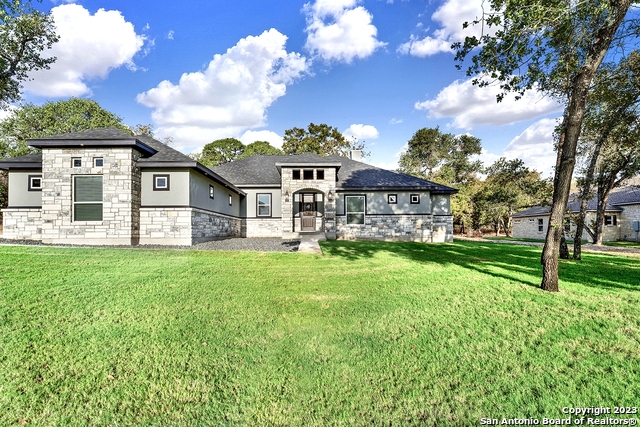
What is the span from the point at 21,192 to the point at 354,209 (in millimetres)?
15558

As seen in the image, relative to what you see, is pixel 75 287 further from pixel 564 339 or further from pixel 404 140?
pixel 404 140

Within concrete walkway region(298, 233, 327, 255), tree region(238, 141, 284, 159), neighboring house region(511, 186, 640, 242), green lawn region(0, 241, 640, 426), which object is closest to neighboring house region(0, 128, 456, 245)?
concrete walkway region(298, 233, 327, 255)

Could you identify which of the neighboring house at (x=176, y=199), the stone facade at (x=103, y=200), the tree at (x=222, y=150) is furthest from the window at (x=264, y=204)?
the tree at (x=222, y=150)

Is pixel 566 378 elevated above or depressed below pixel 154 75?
below

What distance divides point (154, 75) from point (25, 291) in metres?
17.0

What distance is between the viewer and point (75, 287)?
489 centimetres

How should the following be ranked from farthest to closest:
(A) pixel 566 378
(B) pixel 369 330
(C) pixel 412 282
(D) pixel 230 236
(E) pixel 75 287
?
(D) pixel 230 236
(C) pixel 412 282
(E) pixel 75 287
(B) pixel 369 330
(A) pixel 566 378

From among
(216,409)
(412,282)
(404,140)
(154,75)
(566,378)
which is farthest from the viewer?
(404,140)

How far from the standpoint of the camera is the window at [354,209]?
16312 mm

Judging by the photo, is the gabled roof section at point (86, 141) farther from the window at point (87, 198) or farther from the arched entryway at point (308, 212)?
the arched entryway at point (308, 212)

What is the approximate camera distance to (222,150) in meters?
38.7

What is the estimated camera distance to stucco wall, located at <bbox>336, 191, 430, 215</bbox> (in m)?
16.3

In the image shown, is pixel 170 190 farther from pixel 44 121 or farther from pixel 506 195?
pixel 506 195

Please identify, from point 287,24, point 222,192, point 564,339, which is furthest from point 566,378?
point 287,24
